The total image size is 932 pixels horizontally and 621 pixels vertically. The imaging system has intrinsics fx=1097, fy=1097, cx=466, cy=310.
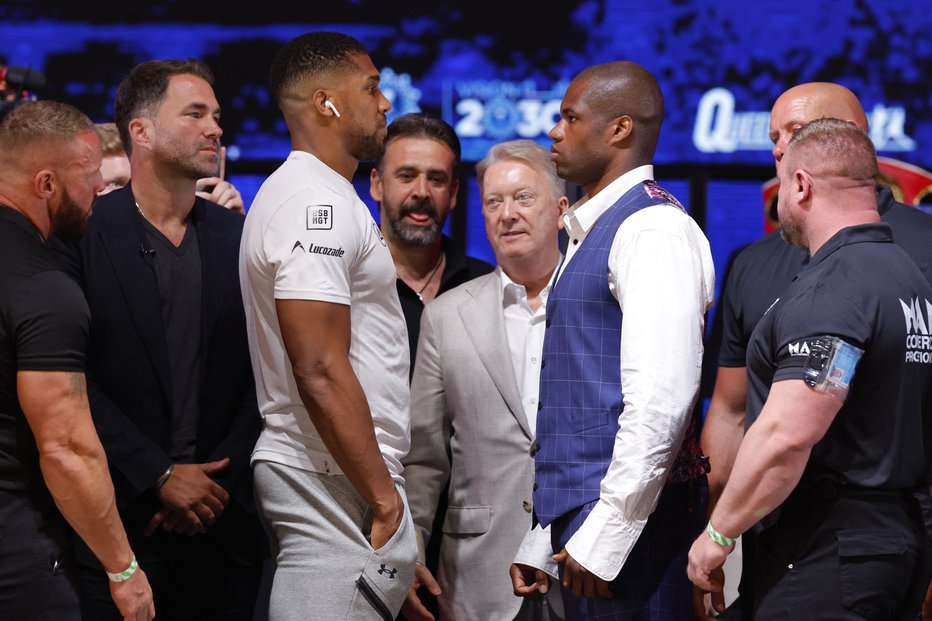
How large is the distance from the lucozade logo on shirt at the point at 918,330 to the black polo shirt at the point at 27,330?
1.69 metres

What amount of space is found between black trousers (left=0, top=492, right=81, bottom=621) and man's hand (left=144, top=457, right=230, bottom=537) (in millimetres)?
340

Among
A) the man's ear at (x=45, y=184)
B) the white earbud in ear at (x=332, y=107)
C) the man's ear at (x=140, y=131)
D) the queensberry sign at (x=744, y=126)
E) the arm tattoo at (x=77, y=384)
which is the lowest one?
the arm tattoo at (x=77, y=384)

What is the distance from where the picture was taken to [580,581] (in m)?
2.30

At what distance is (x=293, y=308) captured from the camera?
7.37ft

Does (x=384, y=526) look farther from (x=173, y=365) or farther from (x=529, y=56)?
(x=529, y=56)

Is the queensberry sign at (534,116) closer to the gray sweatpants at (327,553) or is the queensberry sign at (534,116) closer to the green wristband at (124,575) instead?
the gray sweatpants at (327,553)

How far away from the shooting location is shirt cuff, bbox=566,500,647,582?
2250 mm

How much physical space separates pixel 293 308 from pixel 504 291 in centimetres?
105

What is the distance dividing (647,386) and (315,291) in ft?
2.31

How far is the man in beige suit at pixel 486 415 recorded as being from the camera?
2.92 meters

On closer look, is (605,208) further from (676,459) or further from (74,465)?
(74,465)

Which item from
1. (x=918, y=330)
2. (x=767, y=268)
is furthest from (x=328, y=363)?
(x=767, y=268)

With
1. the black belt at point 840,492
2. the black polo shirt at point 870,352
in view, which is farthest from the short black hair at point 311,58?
the black belt at point 840,492

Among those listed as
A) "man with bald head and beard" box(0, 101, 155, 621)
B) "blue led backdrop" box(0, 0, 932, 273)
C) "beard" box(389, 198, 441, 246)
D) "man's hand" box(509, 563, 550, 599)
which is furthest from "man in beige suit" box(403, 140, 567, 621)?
"blue led backdrop" box(0, 0, 932, 273)
